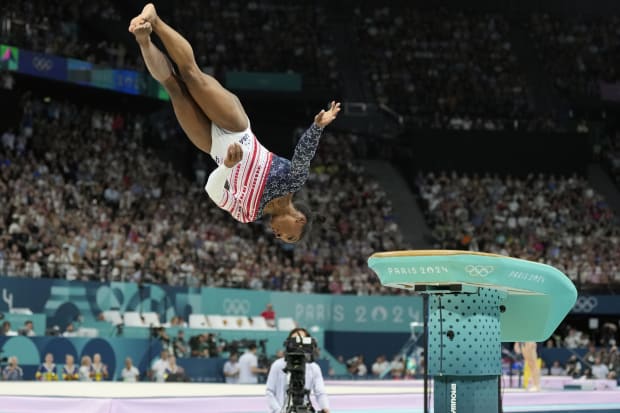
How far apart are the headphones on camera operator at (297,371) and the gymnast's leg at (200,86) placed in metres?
2.52

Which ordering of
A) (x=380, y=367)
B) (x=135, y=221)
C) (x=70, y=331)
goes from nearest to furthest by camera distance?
(x=70, y=331)
(x=380, y=367)
(x=135, y=221)

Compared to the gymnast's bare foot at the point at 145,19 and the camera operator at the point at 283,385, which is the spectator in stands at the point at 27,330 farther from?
the gymnast's bare foot at the point at 145,19

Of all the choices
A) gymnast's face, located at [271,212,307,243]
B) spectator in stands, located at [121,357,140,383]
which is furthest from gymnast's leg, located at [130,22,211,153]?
spectator in stands, located at [121,357,140,383]

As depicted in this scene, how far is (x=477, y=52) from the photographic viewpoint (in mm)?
33688

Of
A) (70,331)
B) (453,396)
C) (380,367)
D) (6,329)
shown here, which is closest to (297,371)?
(453,396)

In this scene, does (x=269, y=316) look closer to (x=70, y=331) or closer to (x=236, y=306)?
(x=236, y=306)

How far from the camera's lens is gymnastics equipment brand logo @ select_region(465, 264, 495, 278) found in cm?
654

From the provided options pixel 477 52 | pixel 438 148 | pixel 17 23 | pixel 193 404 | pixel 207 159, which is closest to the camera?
pixel 193 404

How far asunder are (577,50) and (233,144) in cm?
2998

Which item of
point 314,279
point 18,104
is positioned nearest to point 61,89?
point 18,104

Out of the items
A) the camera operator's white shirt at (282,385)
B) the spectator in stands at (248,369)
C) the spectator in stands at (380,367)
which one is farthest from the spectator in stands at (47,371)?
the camera operator's white shirt at (282,385)

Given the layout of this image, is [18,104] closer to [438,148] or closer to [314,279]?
[314,279]

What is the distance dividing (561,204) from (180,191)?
475 inches

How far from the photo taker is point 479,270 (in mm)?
6547
